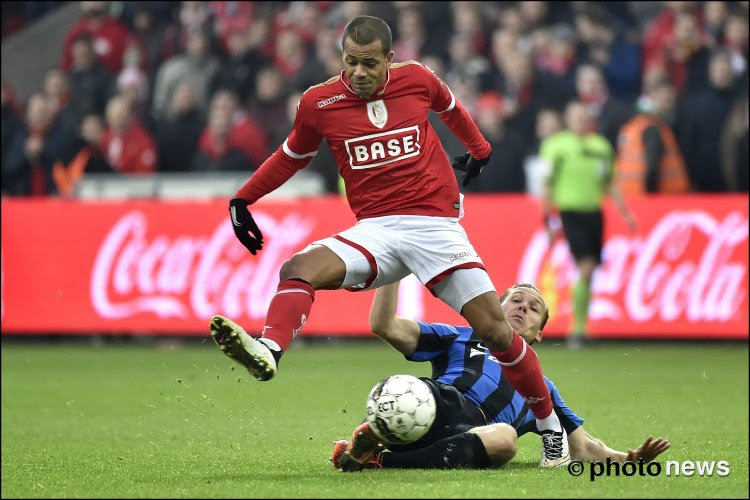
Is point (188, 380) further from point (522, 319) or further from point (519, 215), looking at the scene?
point (522, 319)

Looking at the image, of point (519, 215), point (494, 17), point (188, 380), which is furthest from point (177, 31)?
point (188, 380)

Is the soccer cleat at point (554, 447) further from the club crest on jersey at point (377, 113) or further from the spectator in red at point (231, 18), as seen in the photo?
the spectator in red at point (231, 18)

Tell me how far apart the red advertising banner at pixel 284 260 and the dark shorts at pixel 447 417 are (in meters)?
6.61

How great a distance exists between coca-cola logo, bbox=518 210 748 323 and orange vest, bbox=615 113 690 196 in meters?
0.84

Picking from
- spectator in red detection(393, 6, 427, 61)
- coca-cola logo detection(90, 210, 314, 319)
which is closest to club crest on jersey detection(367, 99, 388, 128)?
coca-cola logo detection(90, 210, 314, 319)

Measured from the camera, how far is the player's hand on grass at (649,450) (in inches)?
219

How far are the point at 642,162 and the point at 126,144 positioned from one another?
559cm

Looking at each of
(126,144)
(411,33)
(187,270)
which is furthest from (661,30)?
(126,144)

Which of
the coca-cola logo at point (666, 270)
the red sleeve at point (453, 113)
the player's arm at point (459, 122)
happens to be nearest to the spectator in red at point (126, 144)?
the coca-cola logo at point (666, 270)

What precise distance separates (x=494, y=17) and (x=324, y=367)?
17.0ft

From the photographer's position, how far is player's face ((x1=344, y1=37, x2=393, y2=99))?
5.86 meters

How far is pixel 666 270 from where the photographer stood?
42.1 feet

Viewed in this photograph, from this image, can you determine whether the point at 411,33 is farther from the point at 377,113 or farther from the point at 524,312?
the point at 377,113

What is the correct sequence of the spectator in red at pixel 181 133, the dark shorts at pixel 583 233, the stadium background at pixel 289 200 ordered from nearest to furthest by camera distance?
the stadium background at pixel 289 200, the dark shorts at pixel 583 233, the spectator in red at pixel 181 133
